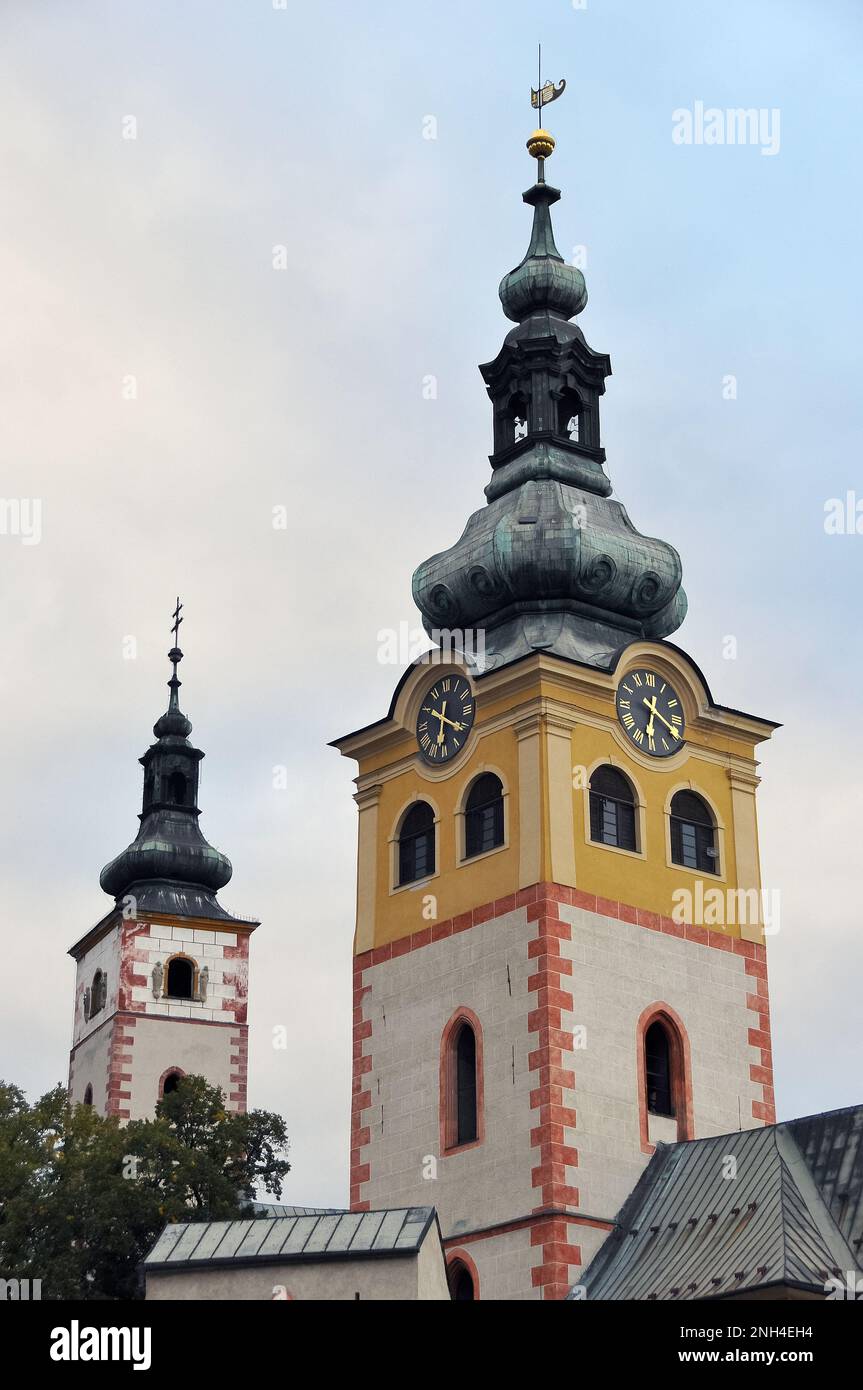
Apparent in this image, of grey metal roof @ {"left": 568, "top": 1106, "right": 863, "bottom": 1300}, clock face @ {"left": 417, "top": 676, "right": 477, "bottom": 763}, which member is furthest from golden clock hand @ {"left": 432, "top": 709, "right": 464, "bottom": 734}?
grey metal roof @ {"left": 568, "top": 1106, "right": 863, "bottom": 1300}

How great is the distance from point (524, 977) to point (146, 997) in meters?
30.9

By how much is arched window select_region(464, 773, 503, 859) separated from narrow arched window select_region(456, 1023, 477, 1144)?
305 cm

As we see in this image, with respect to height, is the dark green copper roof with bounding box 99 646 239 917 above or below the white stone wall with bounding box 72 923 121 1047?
above

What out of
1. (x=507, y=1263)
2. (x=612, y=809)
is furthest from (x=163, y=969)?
(x=507, y=1263)

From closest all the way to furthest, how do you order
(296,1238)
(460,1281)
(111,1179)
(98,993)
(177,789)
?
(296,1238) < (460,1281) < (111,1179) < (98,993) < (177,789)

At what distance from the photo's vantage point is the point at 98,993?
72.6m

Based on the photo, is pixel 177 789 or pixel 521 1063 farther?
pixel 177 789

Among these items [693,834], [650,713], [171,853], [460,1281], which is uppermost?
[171,853]

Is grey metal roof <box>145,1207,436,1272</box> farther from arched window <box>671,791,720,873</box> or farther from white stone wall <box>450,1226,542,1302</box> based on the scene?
arched window <box>671,791,720,873</box>

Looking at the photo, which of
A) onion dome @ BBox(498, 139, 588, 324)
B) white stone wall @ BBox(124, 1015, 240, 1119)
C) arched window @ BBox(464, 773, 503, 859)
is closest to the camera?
arched window @ BBox(464, 773, 503, 859)

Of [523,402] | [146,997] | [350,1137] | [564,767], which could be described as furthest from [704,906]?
[146,997]

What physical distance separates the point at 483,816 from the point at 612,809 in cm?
218

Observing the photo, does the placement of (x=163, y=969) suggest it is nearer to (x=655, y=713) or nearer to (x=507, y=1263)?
(x=655, y=713)

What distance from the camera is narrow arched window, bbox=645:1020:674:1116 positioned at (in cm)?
4200
